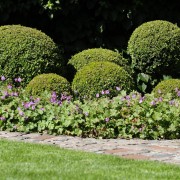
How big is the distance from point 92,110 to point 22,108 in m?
1.02

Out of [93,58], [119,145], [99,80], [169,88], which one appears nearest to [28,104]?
[99,80]

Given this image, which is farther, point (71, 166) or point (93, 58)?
point (93, 58)

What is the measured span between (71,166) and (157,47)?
16.3ft

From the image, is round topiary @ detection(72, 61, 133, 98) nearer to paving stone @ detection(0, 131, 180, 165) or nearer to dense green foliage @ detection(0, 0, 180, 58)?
paving stone @ detection(0, 131, 180, 165)

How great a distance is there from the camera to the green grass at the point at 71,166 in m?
4.82

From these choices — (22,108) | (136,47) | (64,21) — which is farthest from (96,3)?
(22,108)

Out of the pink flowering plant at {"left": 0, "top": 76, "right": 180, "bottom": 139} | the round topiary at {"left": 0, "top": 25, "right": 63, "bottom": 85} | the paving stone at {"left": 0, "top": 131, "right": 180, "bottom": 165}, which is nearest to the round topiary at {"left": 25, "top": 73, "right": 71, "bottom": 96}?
the round topiary at {"left": 0, "top": 25, "right": 63, "bottom": 85}

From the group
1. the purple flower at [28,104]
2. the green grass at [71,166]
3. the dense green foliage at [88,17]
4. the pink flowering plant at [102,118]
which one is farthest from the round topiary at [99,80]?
the green grass at [71,166]

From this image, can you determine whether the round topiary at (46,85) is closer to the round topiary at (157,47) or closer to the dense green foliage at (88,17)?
the round topiary at (157,47)

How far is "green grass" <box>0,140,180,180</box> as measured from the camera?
15.8ft

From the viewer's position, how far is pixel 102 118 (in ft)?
23.8

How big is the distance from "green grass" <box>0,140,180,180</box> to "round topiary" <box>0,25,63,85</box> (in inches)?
123

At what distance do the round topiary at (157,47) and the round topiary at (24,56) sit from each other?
1.64 m

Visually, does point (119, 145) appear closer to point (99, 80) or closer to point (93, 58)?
point (99, 80)
